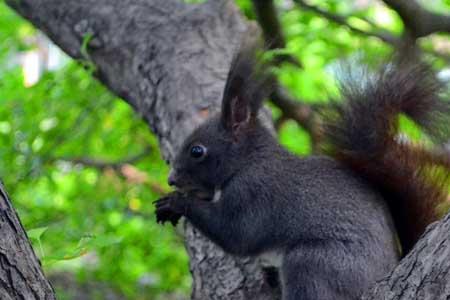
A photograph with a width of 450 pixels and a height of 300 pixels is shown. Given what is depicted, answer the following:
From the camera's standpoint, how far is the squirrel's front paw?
9.25 ft

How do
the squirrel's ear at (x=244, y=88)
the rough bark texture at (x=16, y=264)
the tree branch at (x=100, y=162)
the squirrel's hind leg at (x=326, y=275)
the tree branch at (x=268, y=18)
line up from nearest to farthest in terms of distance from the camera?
the rough bark texture at (x=16, y=264), the squirrel's hind leg at (x=326, y=275), the squirrel's ear at (x=244, y=88), the tree branch at (x=268, y=18), the tree branch at (x=100, y=162)

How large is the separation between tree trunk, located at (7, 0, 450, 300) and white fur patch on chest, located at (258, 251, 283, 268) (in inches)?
1.6

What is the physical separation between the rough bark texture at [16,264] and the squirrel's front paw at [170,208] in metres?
1.11

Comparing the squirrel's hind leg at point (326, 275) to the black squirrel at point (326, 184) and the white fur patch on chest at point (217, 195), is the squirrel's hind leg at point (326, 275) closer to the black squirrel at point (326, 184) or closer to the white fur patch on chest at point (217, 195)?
the black squirrel at point (326, 184)

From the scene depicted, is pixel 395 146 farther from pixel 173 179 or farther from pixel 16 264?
pixel 16 264

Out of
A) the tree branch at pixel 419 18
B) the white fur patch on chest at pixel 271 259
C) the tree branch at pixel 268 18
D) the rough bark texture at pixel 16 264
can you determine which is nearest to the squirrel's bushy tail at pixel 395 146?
the white fur patch on chest at pixel 271 259

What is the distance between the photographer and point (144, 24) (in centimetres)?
336

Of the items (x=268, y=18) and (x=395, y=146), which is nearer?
(x=395, y=146)

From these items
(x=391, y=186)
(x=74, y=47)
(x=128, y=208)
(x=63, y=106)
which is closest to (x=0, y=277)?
(x=391, y=186)

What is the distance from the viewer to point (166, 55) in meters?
3.23

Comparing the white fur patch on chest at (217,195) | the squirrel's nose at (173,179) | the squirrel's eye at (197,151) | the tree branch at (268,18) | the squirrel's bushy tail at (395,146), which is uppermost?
the squirrel's bushy tail at (395,146)

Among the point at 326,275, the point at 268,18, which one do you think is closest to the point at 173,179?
the point at 326,275

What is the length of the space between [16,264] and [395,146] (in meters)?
1.32

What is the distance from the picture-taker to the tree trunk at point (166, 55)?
2885 mm
